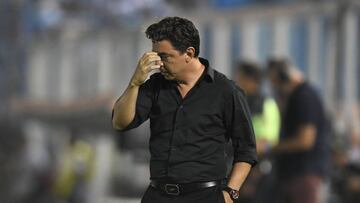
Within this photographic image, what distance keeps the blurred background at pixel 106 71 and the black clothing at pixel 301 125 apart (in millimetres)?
797

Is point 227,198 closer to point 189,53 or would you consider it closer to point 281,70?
point 189,53

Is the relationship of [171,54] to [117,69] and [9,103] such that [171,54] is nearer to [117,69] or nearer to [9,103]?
[117,69]

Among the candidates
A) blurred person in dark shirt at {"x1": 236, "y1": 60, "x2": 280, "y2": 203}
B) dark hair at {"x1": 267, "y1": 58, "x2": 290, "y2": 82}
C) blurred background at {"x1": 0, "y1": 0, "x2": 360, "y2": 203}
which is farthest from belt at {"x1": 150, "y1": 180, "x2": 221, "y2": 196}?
blurred background at {"x1": 0, "y1": 0, "x2": 360, "y2": 203}

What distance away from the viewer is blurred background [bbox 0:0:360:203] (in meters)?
11.3

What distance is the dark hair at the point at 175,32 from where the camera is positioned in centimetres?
503

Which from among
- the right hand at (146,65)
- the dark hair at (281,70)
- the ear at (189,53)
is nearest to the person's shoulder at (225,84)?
the ear at (189,53)

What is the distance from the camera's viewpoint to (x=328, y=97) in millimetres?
11516

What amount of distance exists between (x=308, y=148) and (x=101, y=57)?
6345mm

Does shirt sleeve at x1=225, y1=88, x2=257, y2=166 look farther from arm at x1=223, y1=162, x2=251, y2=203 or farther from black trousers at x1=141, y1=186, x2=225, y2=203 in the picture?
black trousers at x1=141, y1=186, x2=225, y2=203

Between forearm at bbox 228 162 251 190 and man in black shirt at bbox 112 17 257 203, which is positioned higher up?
man in black shirt at bbox 112 17 257 203

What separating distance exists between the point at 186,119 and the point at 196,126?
6 cm

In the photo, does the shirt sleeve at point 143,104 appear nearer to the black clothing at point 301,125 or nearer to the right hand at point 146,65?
the right hand at point 146,65

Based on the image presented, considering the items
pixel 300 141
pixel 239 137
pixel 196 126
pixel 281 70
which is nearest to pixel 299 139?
pixel 300 141

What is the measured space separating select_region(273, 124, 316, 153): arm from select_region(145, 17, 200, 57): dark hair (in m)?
3.51
